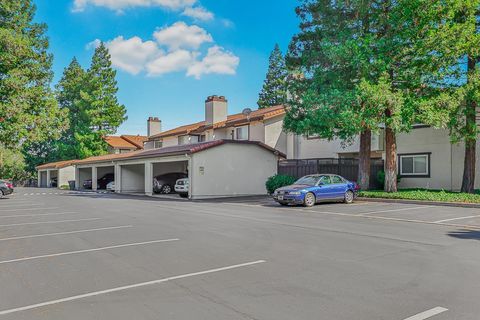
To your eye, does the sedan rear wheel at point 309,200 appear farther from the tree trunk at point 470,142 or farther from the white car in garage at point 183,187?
the white car in garage at point 183,187

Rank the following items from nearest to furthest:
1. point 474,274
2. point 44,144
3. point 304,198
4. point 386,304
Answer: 1. point 386,304
2. point 474,274
3. point 304,198
4. point 44,144

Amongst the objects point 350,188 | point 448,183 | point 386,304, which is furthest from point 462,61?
point 386,304

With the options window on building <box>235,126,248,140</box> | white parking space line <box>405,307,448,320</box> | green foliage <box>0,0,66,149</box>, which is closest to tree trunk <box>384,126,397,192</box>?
window on building <box>235,126,248,140</box>

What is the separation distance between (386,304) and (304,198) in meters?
13.4

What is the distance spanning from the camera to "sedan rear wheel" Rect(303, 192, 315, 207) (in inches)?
726

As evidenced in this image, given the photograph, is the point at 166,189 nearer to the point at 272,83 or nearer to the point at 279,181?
the point at 279,181

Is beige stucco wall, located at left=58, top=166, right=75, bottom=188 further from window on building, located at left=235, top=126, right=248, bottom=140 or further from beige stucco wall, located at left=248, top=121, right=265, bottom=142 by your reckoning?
beige stucco wall, located at left=248, top=121, right=265, bottom=142

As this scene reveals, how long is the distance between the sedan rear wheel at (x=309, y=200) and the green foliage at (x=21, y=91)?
54.2 feet

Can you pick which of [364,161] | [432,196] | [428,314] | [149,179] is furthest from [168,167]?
[428,314]

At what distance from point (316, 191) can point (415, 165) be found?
10.5 m

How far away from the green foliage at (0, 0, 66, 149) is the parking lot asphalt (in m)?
13.6

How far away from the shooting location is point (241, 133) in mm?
36469

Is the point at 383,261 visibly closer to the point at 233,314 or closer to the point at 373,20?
the point at 233,314

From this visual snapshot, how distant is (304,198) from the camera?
18359mm
